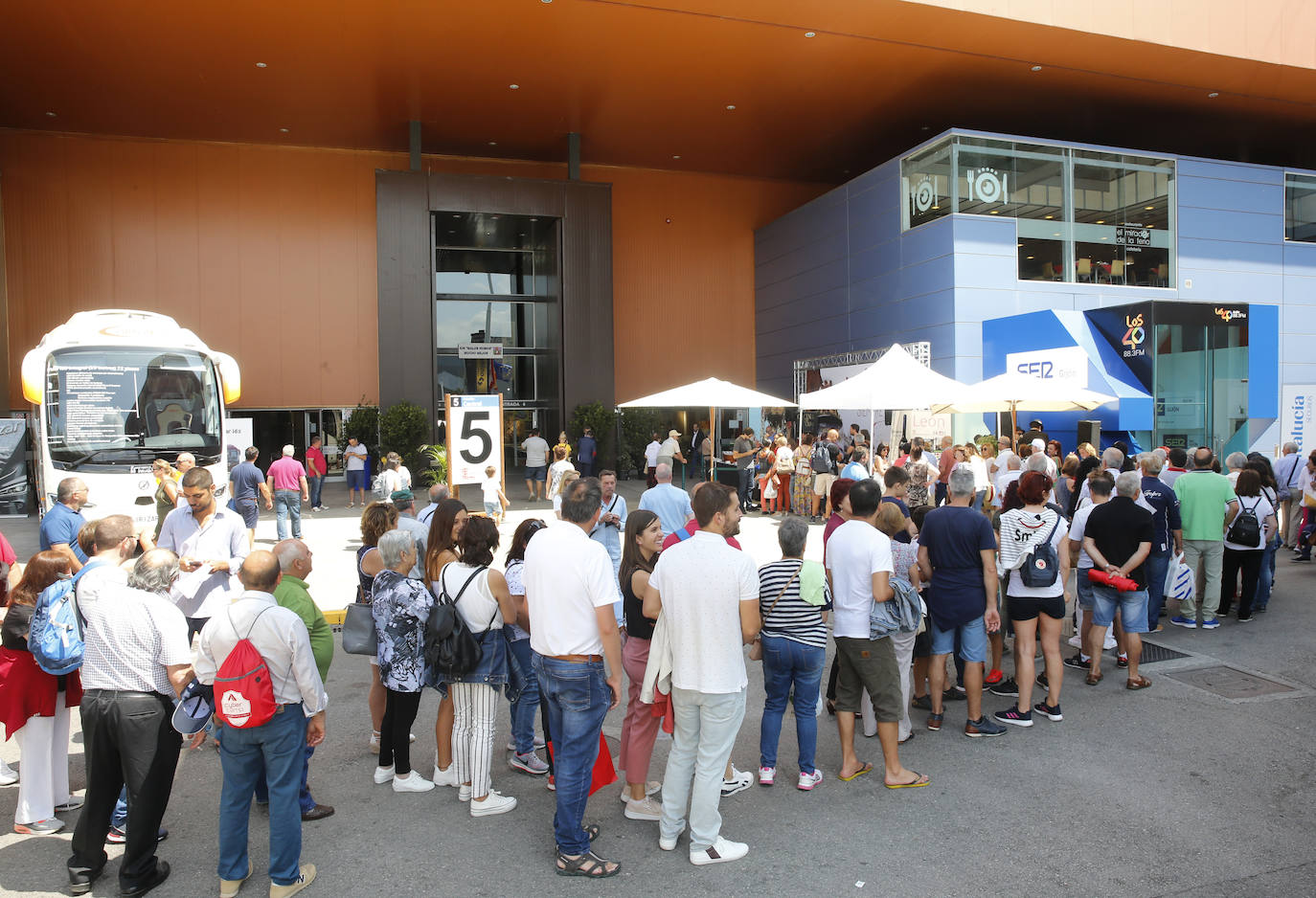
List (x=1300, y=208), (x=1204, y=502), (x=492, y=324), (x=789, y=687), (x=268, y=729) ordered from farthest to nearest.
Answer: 1. (x=492, y=324)
2. (x=1300, y=208)
3. (x=1204, y=502)
4. (x=789, y=687)
5. (x=268, y=729)

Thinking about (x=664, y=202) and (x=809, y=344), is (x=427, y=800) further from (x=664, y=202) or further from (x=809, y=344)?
(x=664, y=202)

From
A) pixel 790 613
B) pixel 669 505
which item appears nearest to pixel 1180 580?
pixel 669 505

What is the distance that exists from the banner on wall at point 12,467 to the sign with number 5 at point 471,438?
1230 cm

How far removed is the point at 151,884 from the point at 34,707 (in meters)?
1.13

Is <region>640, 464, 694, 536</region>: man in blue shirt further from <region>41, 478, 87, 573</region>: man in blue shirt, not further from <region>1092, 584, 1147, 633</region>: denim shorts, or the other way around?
<region>41, 478, 87, 573</region>: man in blue shirt

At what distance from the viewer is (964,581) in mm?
5324

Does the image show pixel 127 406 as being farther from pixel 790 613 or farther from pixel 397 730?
pixel 790 613

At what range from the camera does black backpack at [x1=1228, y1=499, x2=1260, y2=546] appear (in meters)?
8.01

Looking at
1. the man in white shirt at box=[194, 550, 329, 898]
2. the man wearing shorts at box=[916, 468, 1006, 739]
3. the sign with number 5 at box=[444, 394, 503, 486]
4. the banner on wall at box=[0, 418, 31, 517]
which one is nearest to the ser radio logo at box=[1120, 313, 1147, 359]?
the sign with number 5 at box=[444, 394, 503, 486]

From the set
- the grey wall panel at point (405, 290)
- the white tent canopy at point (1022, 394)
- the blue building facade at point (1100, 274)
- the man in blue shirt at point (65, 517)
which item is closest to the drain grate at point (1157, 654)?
the white tent canopy at point (1022, 394)

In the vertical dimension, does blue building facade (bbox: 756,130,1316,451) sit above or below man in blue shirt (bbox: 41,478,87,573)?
above

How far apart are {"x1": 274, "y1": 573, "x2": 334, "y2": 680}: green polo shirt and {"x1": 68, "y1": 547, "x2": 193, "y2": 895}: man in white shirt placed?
0.48 m

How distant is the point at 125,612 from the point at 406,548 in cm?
133

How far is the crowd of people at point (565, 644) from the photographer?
3.65 metres
